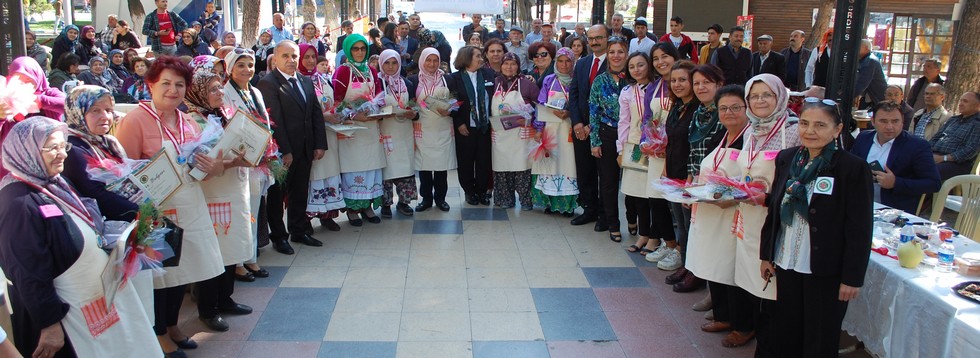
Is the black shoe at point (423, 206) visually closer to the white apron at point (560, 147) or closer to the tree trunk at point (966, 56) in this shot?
the white apron at point (560, 147)

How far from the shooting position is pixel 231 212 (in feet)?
13.6

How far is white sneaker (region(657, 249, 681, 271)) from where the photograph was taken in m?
5.50

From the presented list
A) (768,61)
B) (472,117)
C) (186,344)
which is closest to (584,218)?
(472,117)

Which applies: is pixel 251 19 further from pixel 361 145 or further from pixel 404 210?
pixel 361 145

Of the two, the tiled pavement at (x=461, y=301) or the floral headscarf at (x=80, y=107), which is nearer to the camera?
the floral headscarf at (x=80, y=107)

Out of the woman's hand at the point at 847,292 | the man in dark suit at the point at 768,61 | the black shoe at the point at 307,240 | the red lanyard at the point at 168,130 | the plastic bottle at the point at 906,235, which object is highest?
the man in dark suit at the point at 768,61

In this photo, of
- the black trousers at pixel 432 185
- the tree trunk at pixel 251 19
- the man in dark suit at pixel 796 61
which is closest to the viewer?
the black trousers at pixel 432 185

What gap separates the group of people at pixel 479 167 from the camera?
2.88 meters

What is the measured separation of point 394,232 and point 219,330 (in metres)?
2.41

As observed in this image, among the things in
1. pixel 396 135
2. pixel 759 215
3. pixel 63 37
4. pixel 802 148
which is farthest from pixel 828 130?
pixel 63 37

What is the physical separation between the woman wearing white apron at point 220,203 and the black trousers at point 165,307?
0.31 metres

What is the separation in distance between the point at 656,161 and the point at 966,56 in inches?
180

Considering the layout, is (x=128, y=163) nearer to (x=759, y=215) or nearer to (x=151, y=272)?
(x=151, y=272)

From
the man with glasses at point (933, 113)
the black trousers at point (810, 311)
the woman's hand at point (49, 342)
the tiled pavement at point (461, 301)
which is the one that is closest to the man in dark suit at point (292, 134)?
the tiled pavement at point (461, 301)
